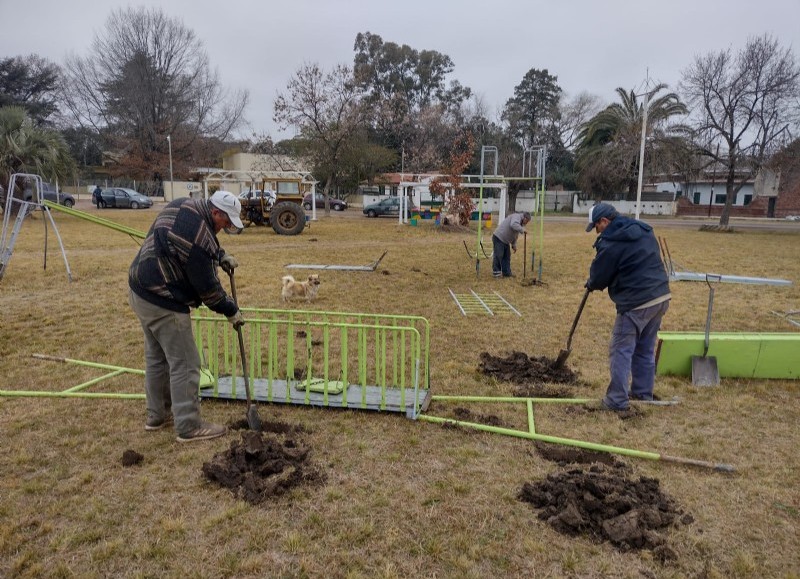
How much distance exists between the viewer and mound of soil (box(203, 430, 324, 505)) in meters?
3.34

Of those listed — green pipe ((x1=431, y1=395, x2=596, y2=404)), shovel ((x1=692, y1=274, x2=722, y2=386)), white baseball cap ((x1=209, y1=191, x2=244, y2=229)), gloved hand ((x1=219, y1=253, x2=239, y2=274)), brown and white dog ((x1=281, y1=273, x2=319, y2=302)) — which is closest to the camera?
white baseball cap ((x1=209, y1=191, x2=244, y2=229))

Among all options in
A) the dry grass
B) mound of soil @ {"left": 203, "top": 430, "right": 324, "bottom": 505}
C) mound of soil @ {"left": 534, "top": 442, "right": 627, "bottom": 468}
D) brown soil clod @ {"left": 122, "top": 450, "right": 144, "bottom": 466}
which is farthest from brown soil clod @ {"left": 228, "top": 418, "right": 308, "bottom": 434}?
mound of soil @ {"left": 534, "top": 442, "right": 627, "bottom": 468}

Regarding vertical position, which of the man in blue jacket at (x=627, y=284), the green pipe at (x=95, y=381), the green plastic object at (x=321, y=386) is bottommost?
the green pipe at (x=95, y=381)

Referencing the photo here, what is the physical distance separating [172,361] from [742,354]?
531 centimetres

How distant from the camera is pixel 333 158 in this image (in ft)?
97.8

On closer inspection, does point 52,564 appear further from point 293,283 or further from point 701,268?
point 701,268

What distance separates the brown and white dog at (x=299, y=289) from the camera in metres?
8.69

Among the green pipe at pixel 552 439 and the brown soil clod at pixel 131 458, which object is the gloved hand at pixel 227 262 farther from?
the green pipe at pixel 552 439

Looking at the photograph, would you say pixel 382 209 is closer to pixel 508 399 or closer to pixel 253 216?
pixel 253 216

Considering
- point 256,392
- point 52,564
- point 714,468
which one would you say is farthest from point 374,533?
point 714,468

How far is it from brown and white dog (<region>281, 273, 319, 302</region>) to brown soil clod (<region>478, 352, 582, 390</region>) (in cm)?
365

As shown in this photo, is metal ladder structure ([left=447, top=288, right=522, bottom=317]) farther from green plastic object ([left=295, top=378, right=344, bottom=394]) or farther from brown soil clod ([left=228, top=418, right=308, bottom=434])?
brown soil clod ([left=228, top=418, right=308, bottom=434])

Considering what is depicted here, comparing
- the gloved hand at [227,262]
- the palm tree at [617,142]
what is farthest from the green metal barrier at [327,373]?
the palm tree at [617,142]

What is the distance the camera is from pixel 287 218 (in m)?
19.0
